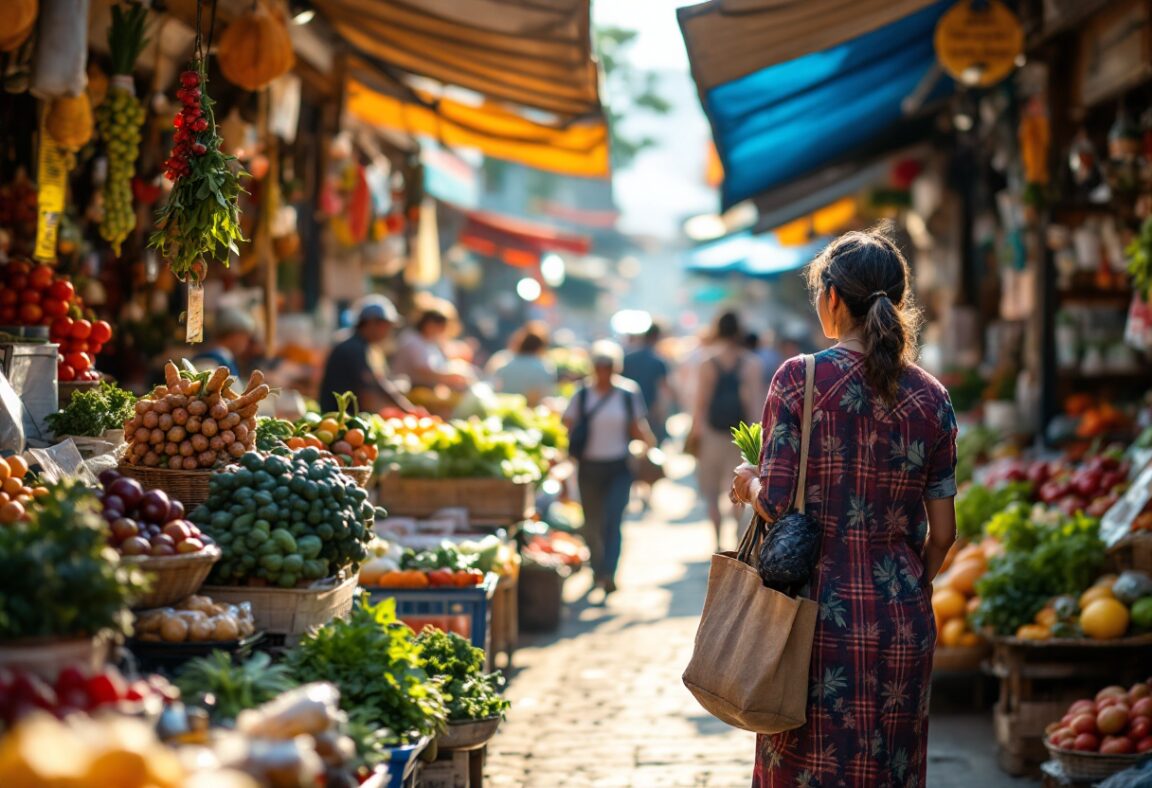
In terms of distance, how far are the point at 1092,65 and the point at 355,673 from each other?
7446 mm

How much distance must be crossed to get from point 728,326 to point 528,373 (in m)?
2.23

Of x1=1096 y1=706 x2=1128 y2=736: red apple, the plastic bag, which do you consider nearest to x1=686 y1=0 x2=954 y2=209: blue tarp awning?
x1=1096 y1=706 x2=1128 y2=736: red apple

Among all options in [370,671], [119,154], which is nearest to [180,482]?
[370,671]

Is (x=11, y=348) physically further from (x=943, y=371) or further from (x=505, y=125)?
(x=943, y=371)

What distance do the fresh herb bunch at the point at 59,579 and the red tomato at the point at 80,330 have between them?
3.12 meters

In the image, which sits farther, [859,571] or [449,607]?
[449,607]

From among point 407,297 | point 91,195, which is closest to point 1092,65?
point 91,195

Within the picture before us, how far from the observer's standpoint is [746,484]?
438cm

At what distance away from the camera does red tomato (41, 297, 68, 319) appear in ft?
19.8

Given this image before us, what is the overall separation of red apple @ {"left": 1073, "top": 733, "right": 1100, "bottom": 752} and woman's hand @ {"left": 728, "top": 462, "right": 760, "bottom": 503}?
2.18 metres

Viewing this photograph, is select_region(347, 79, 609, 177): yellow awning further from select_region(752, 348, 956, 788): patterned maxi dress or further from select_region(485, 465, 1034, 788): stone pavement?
select_region(752, 348, 956, 788): patterned maxi dress

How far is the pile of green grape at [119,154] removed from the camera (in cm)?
709

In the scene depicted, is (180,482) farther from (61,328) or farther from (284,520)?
(61,328)

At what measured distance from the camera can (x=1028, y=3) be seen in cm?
1034
